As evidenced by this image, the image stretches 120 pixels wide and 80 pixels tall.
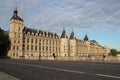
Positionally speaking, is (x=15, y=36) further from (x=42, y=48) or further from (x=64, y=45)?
Result: (x=64, y=45)

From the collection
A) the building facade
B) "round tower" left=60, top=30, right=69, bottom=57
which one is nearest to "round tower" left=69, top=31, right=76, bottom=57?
the building facade

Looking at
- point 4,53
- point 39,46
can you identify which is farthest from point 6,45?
point 39,46

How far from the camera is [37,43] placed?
11638cm

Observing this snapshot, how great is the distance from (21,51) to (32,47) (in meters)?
8.74

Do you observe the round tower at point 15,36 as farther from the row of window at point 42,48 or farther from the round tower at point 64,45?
the round tower at point 64,45

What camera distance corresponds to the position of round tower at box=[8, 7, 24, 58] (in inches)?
4036

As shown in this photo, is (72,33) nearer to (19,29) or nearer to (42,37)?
(42,37)

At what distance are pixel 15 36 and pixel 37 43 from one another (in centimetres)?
1577

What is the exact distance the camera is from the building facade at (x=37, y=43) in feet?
343

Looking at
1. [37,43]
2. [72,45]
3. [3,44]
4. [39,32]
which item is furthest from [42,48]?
[3,44]

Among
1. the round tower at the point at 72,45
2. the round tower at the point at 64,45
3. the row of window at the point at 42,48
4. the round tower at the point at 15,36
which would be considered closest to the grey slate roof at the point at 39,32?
the round tower at the point at 64,45

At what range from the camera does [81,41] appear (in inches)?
6112

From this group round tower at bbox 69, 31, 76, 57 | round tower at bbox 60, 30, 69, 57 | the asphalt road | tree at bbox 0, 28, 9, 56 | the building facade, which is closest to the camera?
the asphalt road

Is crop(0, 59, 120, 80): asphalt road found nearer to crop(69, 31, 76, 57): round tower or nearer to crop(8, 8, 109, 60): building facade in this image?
crop(8, 8, 109, 60): building facade
